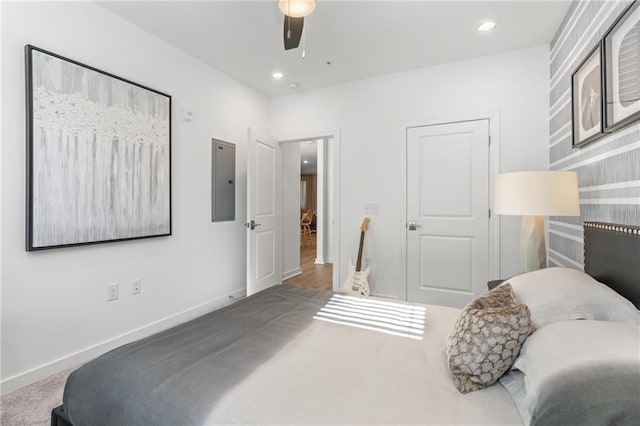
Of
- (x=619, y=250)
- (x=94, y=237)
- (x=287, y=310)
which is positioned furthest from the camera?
(x=94, y=237)

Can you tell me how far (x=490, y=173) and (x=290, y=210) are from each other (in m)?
2.88

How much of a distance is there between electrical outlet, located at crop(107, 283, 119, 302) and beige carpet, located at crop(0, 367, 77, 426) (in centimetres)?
57

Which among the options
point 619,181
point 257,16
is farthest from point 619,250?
point 257,16

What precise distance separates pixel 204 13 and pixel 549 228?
3.40 metres

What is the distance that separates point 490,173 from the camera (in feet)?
10.0

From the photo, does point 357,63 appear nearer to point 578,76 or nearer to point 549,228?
point 578,76

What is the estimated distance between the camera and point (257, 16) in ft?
7.89

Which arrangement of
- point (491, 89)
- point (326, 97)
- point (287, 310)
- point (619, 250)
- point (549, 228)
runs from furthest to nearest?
point (326, 97), point (491, 89), point (549, 228), point (287, 310), point (619, 250)

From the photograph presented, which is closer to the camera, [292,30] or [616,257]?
[616,257]

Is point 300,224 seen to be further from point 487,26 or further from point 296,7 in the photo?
point 296,7

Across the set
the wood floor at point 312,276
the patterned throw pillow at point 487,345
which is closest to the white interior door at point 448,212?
the wood floor at point 312,276

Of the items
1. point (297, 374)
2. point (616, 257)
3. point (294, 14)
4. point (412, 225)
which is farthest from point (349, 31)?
point (297, 374)

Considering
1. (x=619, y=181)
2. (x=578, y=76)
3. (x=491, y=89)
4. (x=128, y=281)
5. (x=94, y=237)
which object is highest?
(x=491, y=89)

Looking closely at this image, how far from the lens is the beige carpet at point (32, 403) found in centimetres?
163
